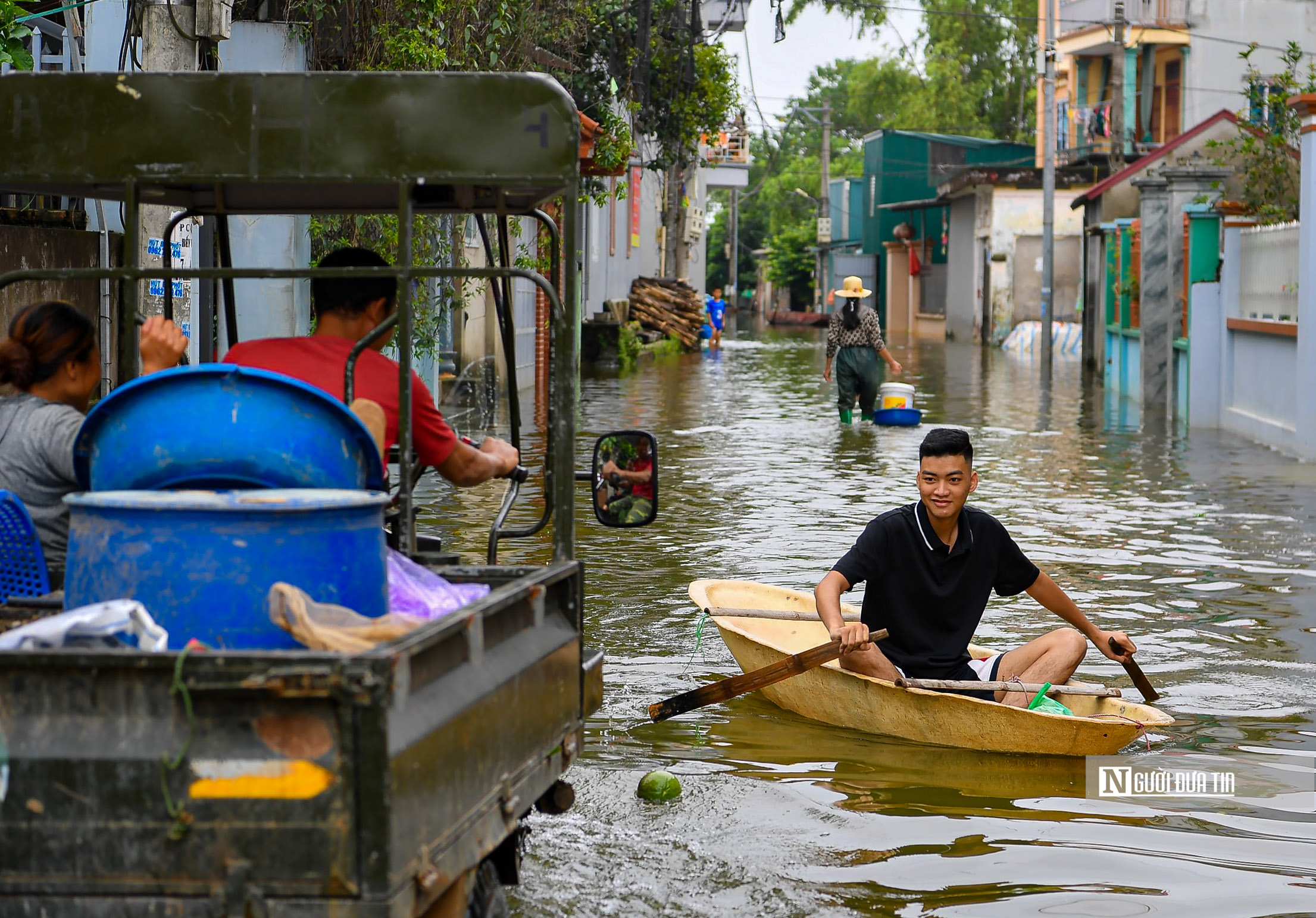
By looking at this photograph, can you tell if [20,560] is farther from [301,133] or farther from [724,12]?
[724,12]

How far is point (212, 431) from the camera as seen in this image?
3652 mm

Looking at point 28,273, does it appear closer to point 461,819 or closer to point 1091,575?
point 461,819

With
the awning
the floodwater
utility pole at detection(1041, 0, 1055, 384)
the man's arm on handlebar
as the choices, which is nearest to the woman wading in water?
the floodwater

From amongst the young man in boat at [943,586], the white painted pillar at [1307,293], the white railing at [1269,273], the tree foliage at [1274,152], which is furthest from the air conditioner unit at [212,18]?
the tree foliage at [1274,152]

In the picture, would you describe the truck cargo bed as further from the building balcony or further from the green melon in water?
the building balcony

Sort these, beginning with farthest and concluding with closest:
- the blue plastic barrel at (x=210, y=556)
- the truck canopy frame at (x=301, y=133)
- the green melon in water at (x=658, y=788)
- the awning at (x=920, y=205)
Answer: the awning at (x=920, y=205), the green melon in water at (x=658, y=788), the truck canopy frame at (x=301, y=133), the blue plastic barrel at (x=210, y=556)

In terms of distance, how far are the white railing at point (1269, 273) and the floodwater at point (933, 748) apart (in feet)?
5.20

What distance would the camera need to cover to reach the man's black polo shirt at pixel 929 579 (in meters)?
6.23

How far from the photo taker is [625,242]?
39.4 meters

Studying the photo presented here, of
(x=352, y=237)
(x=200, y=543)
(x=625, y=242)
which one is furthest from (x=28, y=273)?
(x=625, y=242)

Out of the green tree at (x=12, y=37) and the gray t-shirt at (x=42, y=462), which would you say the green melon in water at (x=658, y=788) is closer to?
the gray t-shirt at (x=42, y=462)

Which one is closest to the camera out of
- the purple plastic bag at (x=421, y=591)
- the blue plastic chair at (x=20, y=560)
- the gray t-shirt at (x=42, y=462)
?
the purple plastic bag at (x=421, y=591)

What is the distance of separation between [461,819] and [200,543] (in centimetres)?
79

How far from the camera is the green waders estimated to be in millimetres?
19062
